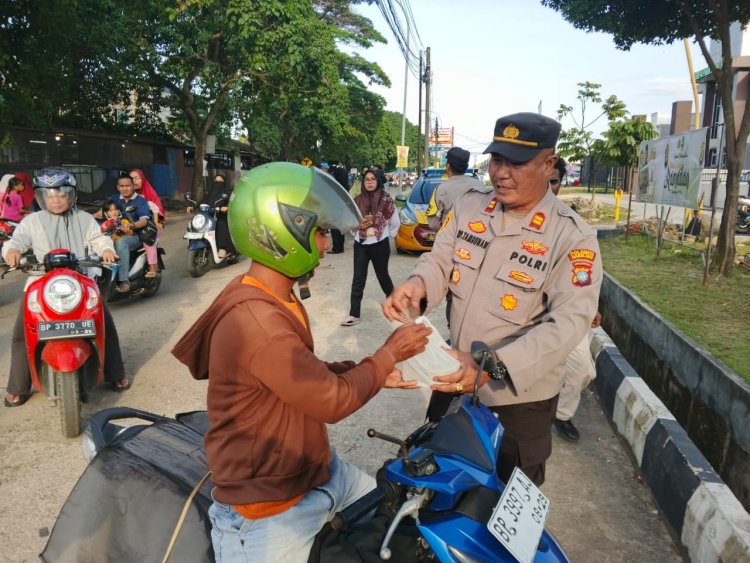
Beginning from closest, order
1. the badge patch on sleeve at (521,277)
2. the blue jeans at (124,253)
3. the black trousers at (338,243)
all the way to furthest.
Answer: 1. the badge patch on sleeve at (521,277)
2. the blue jeans at (124,253)
3. the black trousers at (338,243)

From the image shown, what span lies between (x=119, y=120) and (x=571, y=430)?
74.5 feet

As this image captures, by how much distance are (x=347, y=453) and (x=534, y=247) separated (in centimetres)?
209

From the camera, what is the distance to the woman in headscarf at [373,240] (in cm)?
679

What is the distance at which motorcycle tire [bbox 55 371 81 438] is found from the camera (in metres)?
3.87

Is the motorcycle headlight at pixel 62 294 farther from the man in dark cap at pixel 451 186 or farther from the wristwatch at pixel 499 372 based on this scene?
the wristwatch at pixel 499 372

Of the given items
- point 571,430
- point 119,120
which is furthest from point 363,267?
point 119,120

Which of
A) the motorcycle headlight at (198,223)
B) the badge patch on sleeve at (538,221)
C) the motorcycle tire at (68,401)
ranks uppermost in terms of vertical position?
the badge patch on sleeve at (538,221)

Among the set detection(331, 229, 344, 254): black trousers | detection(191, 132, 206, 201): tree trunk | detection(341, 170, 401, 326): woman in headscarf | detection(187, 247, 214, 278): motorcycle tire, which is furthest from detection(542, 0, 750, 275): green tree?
detection(191, 132, 206, 201): tree trunk

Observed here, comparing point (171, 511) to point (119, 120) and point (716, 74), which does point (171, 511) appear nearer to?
point (716, 74)

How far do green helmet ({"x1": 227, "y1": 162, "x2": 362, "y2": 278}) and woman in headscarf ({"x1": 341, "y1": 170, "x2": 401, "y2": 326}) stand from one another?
15.5 ft

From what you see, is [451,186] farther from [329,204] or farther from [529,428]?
[329,204]

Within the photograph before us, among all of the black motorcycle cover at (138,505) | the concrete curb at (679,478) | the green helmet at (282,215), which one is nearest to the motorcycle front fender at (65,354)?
the black motorcycle cover at (138,505)

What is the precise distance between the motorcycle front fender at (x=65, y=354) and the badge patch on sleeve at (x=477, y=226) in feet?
9.34

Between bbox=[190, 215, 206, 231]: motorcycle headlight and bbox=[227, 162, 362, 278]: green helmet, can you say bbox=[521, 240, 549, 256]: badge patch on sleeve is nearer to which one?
bbox=[227, 162, 362, 278]: green helmet
